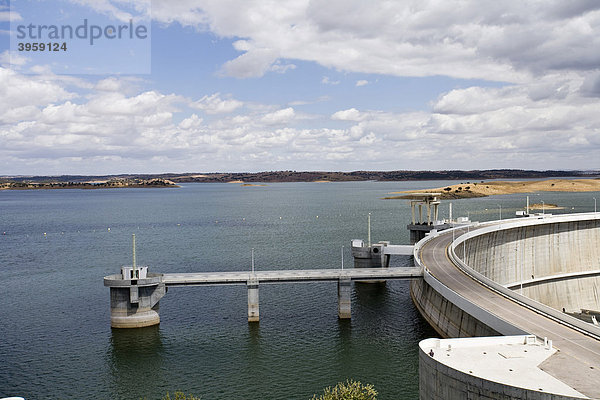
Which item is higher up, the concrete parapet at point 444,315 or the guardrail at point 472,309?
the guardrail at point 472,309

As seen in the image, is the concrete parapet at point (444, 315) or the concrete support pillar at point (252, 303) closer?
the concrete parapet at point (444, 315)

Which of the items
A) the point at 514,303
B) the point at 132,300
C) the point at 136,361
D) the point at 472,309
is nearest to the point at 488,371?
the point at 472,309

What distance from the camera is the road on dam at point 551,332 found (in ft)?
87.2

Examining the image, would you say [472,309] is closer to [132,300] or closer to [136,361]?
[136,361]

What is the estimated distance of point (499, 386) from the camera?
24.6 m

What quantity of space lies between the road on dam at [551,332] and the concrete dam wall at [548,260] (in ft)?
68.4

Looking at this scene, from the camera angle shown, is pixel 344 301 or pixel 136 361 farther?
pixel 344 301

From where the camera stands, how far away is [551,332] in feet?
112

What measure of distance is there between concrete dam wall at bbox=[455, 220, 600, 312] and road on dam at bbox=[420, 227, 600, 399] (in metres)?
20.9

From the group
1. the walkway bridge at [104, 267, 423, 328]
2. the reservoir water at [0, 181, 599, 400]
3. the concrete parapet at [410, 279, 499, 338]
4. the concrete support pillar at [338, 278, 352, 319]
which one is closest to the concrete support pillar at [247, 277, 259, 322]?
the walkway bridge at [104, 267, 423, 328]

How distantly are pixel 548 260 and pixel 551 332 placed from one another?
1995 inches

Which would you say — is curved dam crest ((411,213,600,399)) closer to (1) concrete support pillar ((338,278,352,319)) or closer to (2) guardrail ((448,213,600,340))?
(2) guardrail ((448,213,600,340))

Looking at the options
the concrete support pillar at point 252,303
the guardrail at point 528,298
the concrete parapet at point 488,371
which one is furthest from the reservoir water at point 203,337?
the concrete parapet at point 488,371

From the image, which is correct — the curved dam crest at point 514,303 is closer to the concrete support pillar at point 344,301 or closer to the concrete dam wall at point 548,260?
the concrete dam wall at point 548,260
